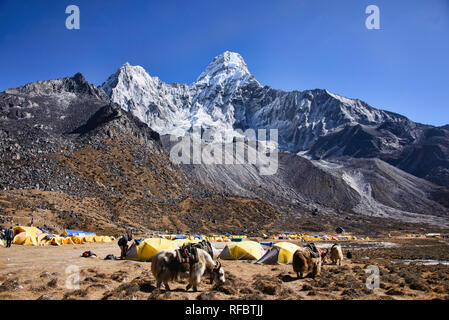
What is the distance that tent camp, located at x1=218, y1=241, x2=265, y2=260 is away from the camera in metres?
20.6

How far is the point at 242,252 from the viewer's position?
2066 centimetres

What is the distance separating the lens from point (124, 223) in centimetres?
5112

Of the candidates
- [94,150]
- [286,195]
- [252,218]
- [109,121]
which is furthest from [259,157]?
[94,150]

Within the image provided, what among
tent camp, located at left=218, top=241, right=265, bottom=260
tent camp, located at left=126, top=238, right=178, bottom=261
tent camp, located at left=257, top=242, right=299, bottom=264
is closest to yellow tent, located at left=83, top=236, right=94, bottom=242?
tent camp, located at left=126, top=238, right=178, bottom=261

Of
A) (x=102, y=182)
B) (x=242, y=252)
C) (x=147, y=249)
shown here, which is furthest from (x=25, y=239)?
(x=102, y=182)

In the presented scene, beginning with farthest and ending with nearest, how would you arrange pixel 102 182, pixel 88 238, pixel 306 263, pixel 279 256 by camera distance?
pixel 102 182, pixel 88 238, pixel 279 256, pixel 306 263

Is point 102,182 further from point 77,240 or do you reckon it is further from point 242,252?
point 242,252

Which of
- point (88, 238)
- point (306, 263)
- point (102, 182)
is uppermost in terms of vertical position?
point (102, 182)

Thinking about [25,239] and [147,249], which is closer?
[147,249]

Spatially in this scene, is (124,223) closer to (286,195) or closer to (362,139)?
(286,195)
